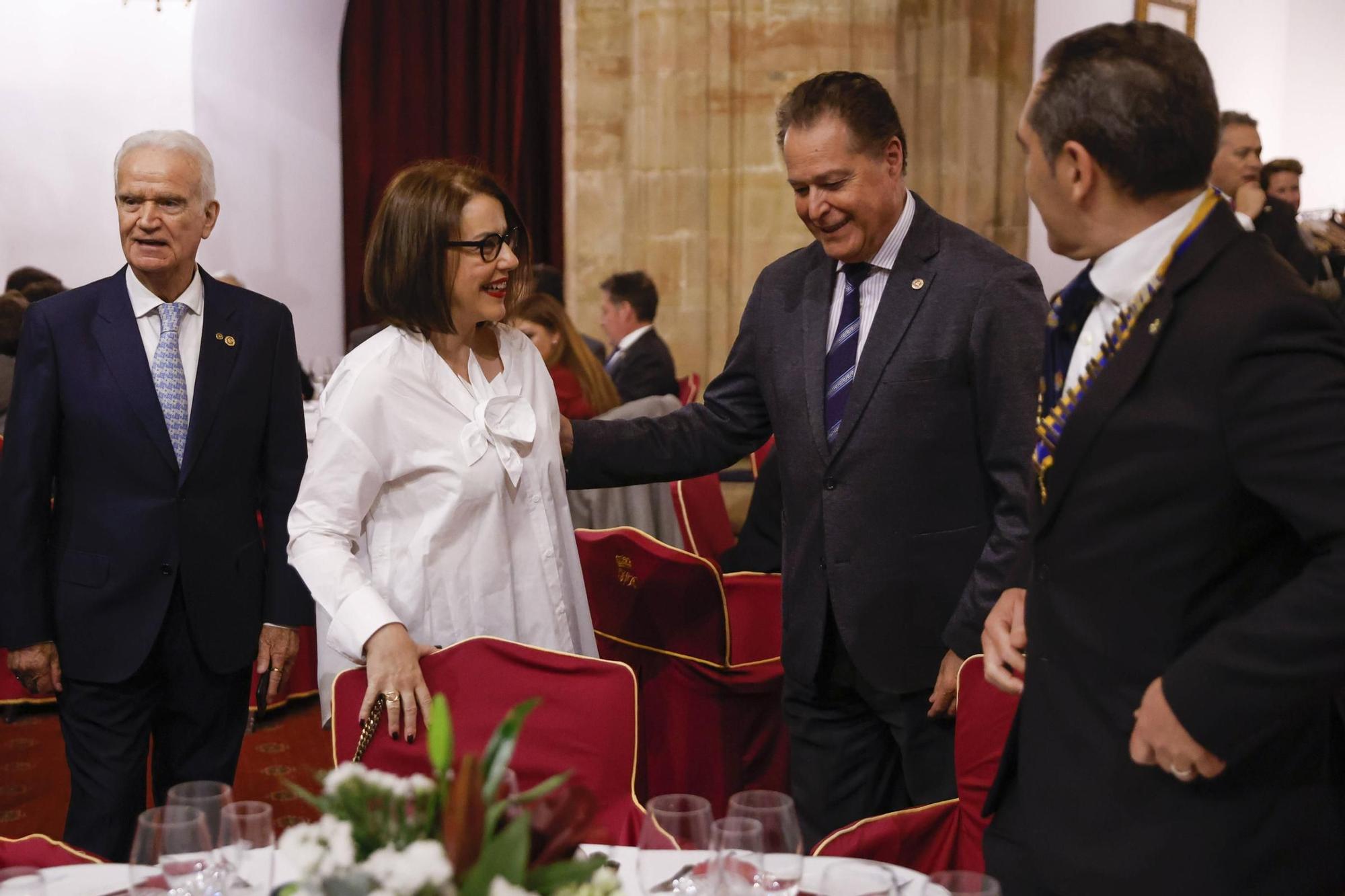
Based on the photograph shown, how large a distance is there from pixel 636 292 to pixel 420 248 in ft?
13.3

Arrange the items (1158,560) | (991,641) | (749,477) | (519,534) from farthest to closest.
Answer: (749,477) < (519,534) < (991,641) < (1158,560)

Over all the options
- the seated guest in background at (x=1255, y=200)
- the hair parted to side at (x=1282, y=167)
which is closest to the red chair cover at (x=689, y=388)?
the seated guest in background at (x=1255, y=200)

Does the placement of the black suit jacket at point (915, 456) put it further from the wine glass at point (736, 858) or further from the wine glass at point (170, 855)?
the wine glass at point (170, 855)

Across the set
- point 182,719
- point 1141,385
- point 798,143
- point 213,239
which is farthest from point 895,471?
point 213,239

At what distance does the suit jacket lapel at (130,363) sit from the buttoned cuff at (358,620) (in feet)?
2.53

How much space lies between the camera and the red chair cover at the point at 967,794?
2143mm

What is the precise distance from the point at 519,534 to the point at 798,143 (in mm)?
887

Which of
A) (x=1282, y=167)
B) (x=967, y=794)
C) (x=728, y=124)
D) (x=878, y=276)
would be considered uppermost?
(x=728, y=124)

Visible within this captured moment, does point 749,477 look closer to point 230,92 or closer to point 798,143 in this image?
point 798,143

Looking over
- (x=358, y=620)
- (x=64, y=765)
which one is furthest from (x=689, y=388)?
(x=358, y=620)

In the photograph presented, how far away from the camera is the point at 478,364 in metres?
2.44

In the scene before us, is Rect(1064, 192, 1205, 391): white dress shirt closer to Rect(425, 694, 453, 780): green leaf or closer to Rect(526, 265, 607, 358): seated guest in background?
Rect(425, 694, 453, 780): green leaf

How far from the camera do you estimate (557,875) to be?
44.3 inches

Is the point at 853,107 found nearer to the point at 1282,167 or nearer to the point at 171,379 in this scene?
the point at 171,379
